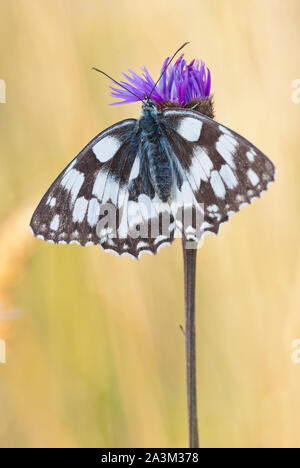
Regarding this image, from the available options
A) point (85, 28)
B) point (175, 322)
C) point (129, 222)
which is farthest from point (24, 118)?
point (175, 322)

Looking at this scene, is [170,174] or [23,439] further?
[23,439]

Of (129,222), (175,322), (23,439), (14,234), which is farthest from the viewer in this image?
(175,322)

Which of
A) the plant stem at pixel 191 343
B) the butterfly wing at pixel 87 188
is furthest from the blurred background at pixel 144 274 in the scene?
A: the plant stem at pixel 191 343

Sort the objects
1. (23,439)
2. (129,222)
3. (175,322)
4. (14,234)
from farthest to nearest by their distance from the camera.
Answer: (175,322)
(23,439)
(129,222)
(14,234)

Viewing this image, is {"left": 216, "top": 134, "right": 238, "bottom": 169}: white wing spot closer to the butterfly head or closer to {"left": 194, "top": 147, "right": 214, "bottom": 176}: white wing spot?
{"left": 194, "top": 147, "right": 214, "bottom": 176}: white wing spot

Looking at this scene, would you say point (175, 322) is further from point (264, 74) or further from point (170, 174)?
point (264, 74)

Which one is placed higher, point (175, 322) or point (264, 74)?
point (264, 74)

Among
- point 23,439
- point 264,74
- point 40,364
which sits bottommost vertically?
point 23,439
